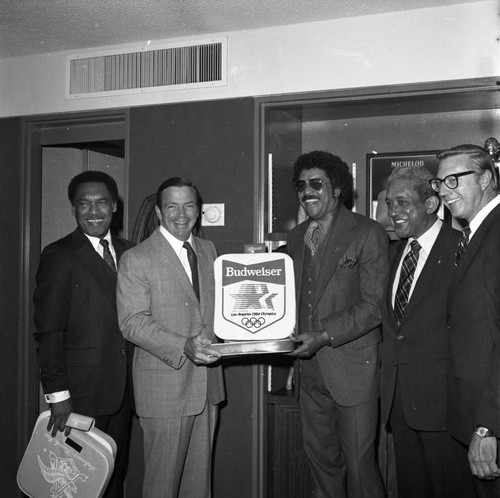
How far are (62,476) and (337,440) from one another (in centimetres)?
126

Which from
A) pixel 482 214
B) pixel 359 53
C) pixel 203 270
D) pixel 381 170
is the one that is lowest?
pixel 203 270

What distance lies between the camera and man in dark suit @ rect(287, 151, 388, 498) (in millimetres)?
2795

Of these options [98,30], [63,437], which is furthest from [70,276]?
[98,30]

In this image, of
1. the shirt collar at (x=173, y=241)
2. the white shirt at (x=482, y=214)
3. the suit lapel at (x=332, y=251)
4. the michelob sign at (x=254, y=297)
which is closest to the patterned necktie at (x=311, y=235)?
the suit lapel at (x=332, y=251)

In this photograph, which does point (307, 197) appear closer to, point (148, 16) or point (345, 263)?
point (345, 263)

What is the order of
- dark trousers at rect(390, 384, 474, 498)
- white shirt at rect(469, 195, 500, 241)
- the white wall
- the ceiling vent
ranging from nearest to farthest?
white shirt at rect(469, 195, 500, 241) → dark trousers at rect(390, 384, 474, 498) → the white wall → the ceiling vent

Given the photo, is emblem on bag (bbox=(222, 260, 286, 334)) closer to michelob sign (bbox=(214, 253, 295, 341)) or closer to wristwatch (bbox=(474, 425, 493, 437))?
michelob sign (bbox=(214, 253, 295, 341))

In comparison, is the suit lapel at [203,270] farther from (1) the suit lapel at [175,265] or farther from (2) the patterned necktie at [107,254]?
(2) the patterned necktie at [107,254]

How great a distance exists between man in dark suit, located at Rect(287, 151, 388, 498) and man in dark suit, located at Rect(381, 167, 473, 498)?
130mm

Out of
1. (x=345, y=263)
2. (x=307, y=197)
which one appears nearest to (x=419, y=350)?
(x=345, y=263)

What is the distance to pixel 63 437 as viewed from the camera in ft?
9.20

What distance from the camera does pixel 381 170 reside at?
12.5 ft

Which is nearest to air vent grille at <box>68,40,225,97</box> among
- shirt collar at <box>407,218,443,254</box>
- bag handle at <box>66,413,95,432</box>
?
shirt collar at <box>407,218,443,254</box>

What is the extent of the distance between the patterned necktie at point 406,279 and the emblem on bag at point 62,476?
5.13 feet
